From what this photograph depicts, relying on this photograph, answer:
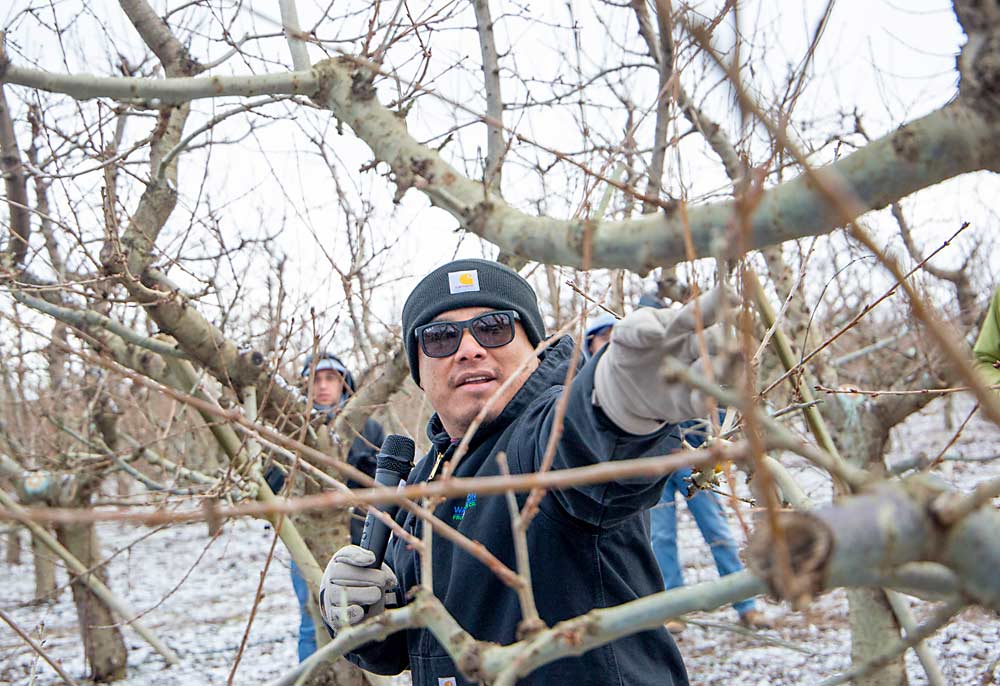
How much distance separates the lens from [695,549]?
9.54 m

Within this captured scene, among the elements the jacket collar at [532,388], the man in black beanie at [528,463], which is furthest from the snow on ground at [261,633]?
the jacket collar at [532,388]

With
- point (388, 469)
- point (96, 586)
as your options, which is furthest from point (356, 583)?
point (96, 586)

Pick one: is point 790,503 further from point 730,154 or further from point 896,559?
point 730,154

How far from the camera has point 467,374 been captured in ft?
7.47

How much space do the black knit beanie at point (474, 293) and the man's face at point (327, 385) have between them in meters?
2.93

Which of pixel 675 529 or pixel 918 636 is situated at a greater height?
pixel 675 529

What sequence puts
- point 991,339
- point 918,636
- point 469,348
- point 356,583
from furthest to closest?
point 991,339, point 469,348, point 356,583, point 918,636

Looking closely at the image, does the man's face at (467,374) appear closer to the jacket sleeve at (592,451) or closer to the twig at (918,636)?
the jacket sleeve at (592,451)

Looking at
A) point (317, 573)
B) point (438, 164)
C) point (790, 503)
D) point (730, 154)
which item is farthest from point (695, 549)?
point (438, 164)

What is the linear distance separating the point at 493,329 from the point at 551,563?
2.38 ft

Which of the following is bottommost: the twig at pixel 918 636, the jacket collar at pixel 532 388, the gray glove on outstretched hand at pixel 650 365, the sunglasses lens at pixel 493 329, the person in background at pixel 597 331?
the twig at pixel 918 636

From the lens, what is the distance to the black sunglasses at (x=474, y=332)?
7.59 ft

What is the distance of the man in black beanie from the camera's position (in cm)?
131

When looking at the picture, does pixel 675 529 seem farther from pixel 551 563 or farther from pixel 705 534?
pixel 551 563
